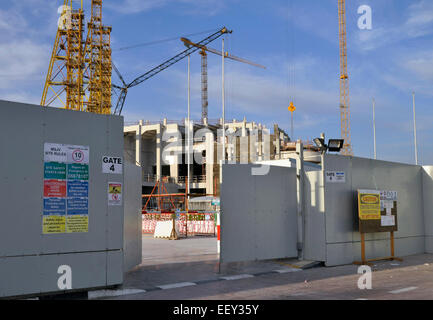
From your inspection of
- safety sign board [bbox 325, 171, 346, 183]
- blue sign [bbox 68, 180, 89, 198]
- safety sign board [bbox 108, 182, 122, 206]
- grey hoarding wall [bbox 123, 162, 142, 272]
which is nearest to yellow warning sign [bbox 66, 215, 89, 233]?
blue sign [bbox 68, 180, 89, 198]

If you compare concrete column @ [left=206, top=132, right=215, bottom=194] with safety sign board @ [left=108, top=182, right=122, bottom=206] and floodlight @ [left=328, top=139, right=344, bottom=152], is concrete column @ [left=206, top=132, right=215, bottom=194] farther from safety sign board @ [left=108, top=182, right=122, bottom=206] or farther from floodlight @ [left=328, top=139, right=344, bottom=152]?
safety sign board @ [left=108, top=182, right=122, bottom=206]

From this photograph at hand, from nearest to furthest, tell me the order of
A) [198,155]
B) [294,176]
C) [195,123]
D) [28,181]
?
[28,181]
[294,176]
[198,155]
[195,123]

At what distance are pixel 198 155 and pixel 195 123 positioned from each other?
26.4 ft

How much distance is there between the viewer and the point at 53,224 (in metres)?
8.55

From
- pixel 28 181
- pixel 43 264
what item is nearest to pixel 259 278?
pixel 43 264

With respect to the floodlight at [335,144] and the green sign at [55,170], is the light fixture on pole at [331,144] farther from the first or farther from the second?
the green sign at [55,170]

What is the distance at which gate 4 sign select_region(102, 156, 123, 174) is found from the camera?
935 cm

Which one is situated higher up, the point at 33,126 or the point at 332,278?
the point at 33,126

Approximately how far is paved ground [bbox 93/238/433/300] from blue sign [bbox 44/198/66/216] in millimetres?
2000

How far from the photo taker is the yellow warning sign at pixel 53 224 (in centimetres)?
847

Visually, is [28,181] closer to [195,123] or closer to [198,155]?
[198,155]

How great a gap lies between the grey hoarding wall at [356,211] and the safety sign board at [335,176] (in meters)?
0.08

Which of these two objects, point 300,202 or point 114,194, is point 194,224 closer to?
point 300,202

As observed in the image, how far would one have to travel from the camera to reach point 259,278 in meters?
11.0
